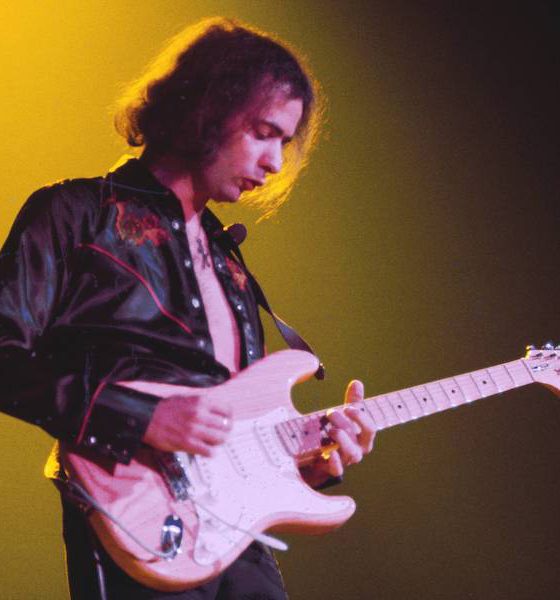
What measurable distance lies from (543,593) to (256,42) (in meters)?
2.01

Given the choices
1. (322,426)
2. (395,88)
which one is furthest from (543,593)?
(395,88)

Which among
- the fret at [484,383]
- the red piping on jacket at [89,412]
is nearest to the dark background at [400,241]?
the fret at [484,383]

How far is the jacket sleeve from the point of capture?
121cm

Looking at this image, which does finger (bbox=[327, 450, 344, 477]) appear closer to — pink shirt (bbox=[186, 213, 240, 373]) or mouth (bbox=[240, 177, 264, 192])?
pink shirt (bbox=[186, 213, 240, 373])

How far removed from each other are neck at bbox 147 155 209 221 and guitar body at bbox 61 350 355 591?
1.47 ft

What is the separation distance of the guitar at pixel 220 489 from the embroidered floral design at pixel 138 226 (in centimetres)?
34

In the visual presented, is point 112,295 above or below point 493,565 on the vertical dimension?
above

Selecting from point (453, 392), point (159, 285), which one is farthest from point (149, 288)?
point (453, 392)

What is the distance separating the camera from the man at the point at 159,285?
4.06 feet

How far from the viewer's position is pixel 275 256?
246 cm

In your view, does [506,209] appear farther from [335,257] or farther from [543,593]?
[543,593]

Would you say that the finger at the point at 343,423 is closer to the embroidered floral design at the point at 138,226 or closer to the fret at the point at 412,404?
the fret at the point at 412,404

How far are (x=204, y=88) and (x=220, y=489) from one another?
97cm

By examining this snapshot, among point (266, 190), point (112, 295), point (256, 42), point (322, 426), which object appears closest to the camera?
point (112, 295)
